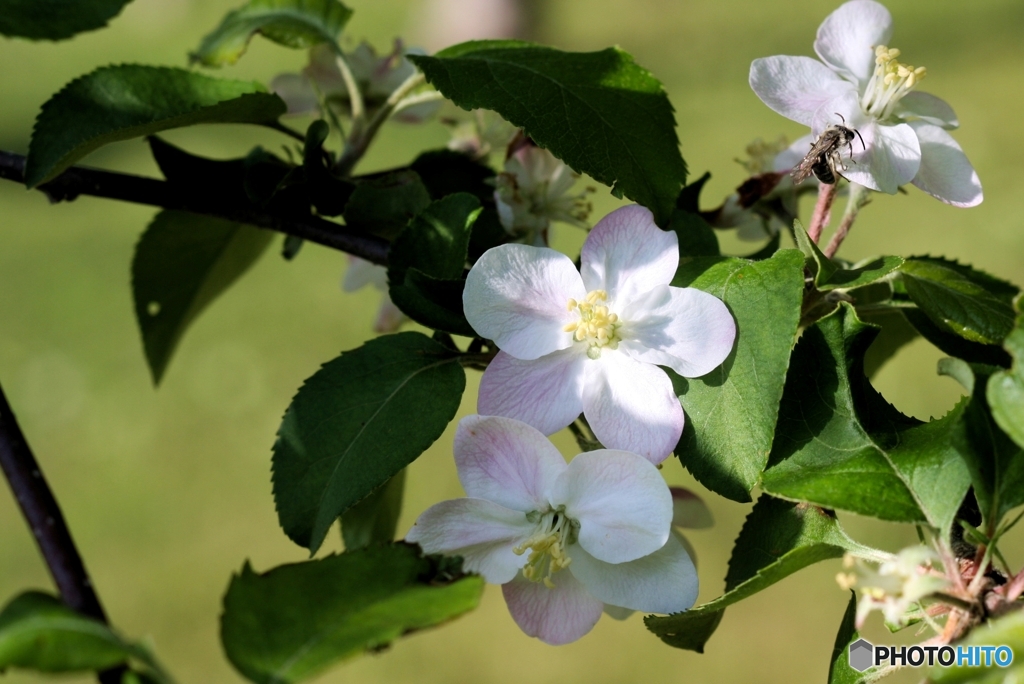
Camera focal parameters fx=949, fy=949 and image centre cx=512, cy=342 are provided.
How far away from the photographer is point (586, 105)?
21.8 inches

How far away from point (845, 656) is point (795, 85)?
302 millimetres

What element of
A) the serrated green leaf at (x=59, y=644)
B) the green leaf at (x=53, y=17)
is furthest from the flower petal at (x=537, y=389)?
the green leaf at (x=53, y=17)

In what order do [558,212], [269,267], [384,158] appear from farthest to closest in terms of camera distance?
[384,158], [269,267], [558,212]

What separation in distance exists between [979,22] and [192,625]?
14.3ft

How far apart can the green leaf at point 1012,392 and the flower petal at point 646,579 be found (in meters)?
0.15

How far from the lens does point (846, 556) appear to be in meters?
0.41

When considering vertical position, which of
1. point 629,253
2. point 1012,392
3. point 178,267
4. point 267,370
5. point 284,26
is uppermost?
point 267,370

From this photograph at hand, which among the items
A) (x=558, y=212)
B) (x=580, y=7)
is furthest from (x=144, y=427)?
(x=580, y=7)

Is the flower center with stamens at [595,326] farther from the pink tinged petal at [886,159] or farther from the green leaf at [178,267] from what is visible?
the green leaf at [178,267]

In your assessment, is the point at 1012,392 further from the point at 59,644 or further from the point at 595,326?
the point at 59,644

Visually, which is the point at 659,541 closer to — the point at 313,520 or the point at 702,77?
the point at 313,520

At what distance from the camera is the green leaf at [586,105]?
530 millimetres

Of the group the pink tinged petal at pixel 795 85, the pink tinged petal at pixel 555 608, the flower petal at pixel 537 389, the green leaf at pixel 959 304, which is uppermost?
the pink tinged petal at pixel 795 85

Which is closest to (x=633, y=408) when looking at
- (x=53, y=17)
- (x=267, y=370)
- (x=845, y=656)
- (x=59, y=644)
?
(x=845, y=656)
